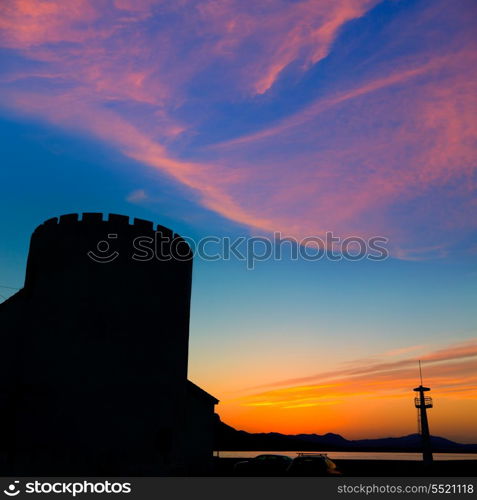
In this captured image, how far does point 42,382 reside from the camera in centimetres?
1631

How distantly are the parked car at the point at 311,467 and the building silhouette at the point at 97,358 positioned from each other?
4.20 meters

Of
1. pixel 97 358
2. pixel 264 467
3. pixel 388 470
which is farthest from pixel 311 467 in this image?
pixel 388 470

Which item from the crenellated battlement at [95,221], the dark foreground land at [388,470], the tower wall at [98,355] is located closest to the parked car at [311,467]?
the dark foreground land at [388,470]

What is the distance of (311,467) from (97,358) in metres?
9.16

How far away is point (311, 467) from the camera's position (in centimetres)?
1856

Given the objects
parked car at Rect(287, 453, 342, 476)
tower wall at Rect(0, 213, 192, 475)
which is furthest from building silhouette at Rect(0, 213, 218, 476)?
parked car at Rect(287, 453, 342, 476)

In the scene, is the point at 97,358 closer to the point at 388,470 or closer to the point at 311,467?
the point at 311,467

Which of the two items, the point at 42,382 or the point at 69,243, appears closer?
the point at 42,382

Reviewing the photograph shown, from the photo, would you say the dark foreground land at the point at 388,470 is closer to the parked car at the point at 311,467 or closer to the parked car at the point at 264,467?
the parked car at the point at 264,467

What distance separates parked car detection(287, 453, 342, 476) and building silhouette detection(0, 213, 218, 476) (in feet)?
13.8
